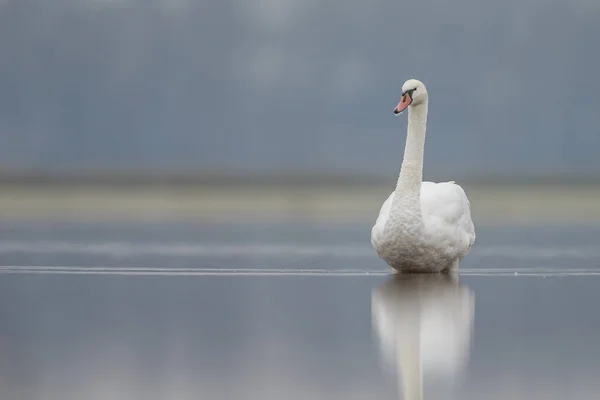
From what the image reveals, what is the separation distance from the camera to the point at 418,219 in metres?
8.30

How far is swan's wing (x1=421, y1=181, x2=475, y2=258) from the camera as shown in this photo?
8.41 meters

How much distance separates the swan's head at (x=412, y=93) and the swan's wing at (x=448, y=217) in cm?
59

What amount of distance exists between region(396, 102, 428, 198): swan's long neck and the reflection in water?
0.60 m

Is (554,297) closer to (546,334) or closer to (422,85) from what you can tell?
(546,334)

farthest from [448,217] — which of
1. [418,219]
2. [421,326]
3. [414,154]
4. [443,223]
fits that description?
[421,326]

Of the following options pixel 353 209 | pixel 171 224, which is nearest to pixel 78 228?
pixel 171 224

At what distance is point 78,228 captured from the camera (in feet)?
47.2

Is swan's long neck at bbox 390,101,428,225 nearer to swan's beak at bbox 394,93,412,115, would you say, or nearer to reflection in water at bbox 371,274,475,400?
swan's beak at bbox 394,93,412,115

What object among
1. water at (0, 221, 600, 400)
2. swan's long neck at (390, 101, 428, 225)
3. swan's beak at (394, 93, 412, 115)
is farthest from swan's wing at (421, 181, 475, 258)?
swan's beak at (394, 93, 412, 115)

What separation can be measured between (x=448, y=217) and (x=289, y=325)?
2.78m

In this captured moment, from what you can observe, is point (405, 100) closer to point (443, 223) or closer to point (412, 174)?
point (412, 174)

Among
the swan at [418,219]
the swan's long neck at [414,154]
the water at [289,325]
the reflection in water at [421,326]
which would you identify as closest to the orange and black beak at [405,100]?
the swan at [418,219]

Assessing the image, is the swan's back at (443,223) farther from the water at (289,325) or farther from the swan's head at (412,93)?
the swan's head at (412,93)

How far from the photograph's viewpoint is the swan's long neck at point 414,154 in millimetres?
8578
